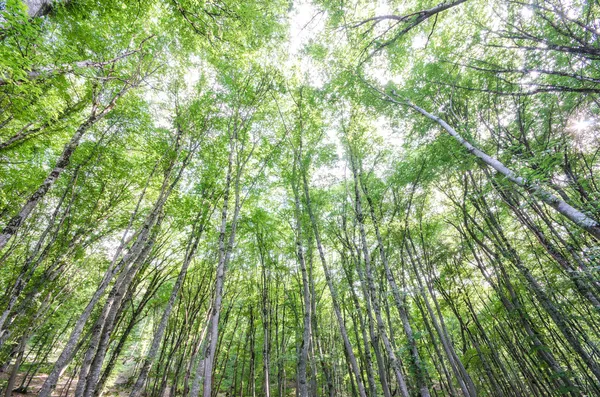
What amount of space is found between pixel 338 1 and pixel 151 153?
8.81 meters

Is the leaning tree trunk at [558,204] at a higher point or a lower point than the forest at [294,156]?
lower

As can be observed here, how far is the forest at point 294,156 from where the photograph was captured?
18.3ft

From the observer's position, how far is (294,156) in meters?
10.6

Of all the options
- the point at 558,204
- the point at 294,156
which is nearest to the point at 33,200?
the point at 294,156

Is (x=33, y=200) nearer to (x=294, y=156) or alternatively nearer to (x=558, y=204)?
(x=294, y=156)

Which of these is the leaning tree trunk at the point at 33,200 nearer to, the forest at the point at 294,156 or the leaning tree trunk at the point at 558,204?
the forest at the point at 294,156

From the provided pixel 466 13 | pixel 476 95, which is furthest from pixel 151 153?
pixel 476 95

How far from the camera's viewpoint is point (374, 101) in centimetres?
942

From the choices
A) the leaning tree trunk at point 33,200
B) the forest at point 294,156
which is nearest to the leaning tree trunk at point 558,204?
the forest at point 294,156

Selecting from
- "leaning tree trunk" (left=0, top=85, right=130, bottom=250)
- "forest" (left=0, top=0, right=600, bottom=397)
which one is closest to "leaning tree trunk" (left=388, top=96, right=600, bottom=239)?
"forest" (left=0, top=0, right=600, bottom=397)

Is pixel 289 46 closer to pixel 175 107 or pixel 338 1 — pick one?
pixel 338 1

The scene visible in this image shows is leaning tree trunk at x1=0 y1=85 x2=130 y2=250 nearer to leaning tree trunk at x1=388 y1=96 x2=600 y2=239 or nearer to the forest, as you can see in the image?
the forest

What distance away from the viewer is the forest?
5586 millimetres

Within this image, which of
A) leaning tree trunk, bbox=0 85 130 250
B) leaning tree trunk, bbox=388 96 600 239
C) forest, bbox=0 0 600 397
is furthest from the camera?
forest, bbox=0 0 600 397
